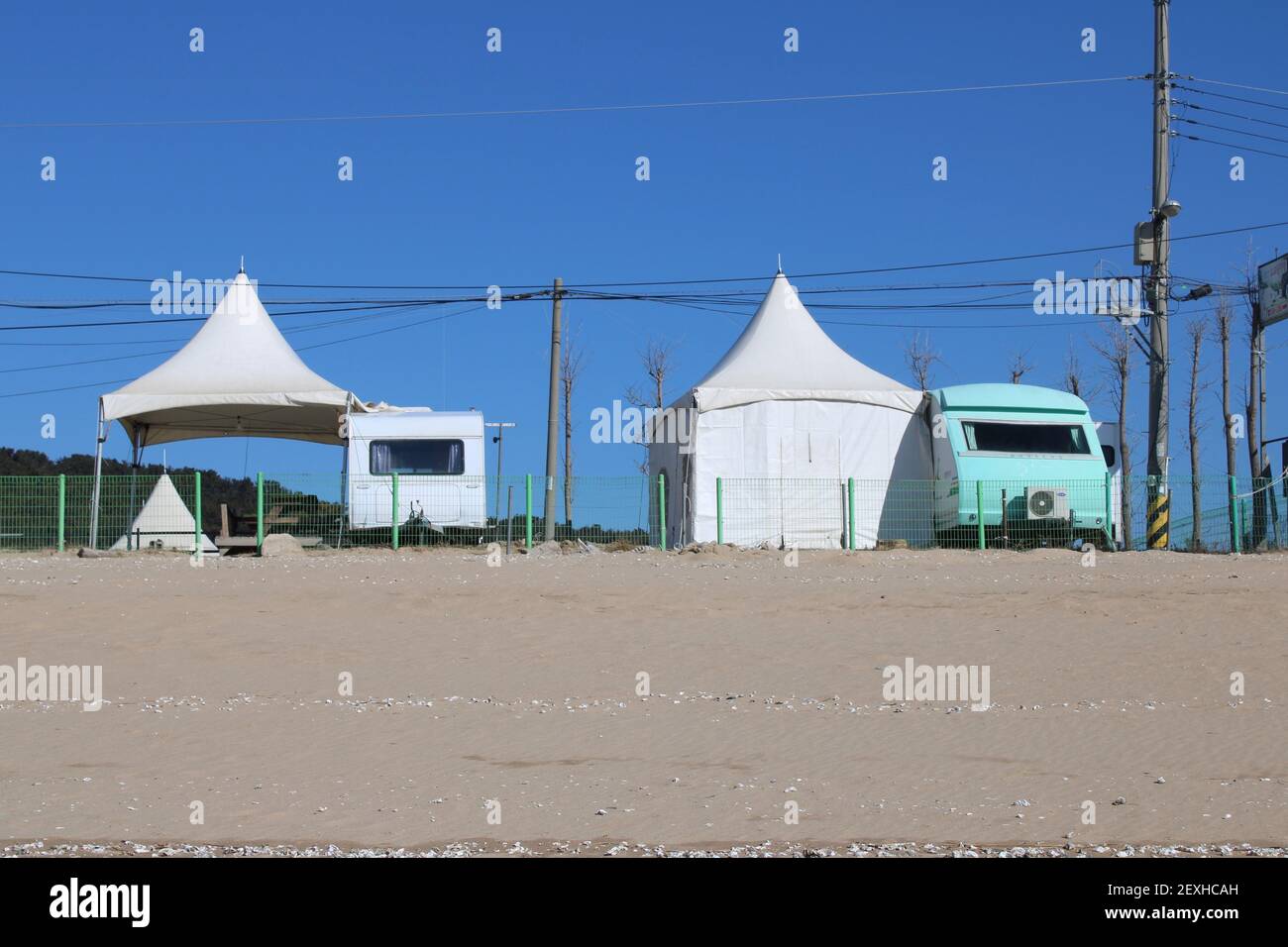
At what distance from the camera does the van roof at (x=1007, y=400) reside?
21953mm

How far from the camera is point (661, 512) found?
21.8 meters

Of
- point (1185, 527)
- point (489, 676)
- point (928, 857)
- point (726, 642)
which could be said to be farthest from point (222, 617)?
point (1185, 527)

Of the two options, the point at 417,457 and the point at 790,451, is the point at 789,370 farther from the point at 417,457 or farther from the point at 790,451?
the point at 417,457

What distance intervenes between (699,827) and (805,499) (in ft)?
48.4

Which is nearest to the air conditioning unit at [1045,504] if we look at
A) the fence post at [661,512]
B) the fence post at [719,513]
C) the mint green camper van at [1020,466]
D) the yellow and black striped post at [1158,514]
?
the mint green camper van at [1020,466]

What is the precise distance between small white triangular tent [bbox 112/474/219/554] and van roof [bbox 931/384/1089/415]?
12.4 meters

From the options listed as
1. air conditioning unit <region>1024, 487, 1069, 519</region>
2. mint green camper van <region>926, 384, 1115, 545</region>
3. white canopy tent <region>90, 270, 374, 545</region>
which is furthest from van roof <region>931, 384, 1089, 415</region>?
white canopy tent <region>90, 270, 374, 545</region>

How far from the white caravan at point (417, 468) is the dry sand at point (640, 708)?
301 cm

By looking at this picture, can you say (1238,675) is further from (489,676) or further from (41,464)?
(41,464)

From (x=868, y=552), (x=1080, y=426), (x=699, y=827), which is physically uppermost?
(x=1080, y=426)

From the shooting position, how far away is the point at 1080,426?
22.1 m

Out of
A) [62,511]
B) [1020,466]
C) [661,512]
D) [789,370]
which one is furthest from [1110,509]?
[62,511]

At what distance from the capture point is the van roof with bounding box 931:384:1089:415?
864 inches

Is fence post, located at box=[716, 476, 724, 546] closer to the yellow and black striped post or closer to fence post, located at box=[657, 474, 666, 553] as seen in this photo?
fence post, located at box=[657, 474, 666, 553]
